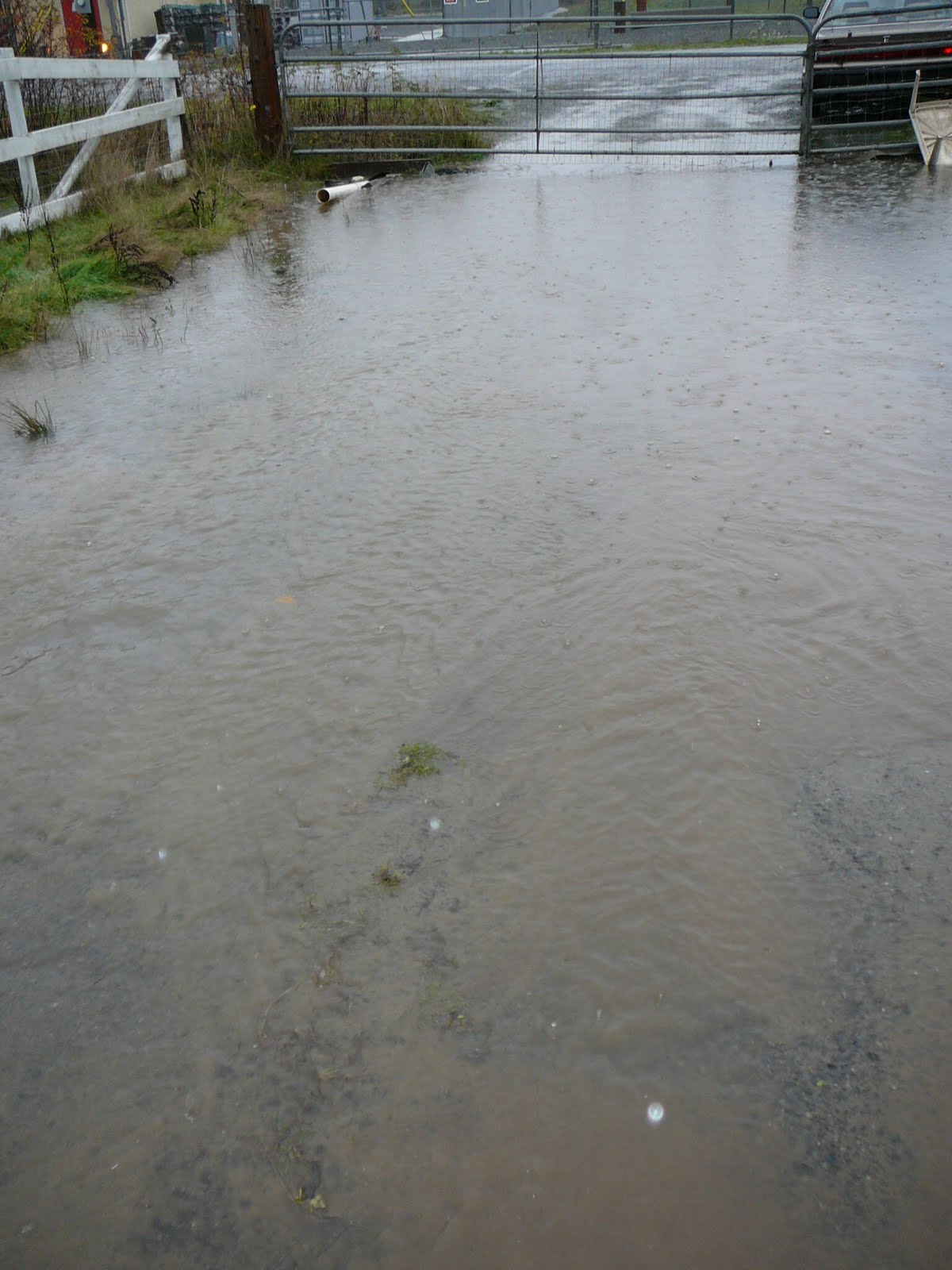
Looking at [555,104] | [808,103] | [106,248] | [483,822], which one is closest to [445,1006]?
[483,822]

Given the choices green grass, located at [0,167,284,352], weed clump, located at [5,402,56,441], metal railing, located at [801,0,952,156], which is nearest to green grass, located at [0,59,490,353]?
green grass, located at [0,167,284,352]

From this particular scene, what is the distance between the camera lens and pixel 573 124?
53.0 ft

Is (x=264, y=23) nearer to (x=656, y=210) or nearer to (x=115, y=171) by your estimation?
(x=115, y=171)

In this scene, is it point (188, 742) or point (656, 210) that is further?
point (656, 210)

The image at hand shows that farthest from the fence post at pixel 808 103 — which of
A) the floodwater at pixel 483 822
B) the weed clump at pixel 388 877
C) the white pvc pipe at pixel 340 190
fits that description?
the weed clump at pixel 388 877

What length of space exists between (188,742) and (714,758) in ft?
5.03

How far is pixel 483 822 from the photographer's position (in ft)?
9.52

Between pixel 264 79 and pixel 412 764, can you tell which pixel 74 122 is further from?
pixel 412 764

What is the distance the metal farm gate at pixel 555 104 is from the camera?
13.4m

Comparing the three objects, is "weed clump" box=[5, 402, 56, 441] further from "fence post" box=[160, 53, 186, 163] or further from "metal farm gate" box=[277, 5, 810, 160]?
"metal farm gate" box=[277, 5, 810, 160]

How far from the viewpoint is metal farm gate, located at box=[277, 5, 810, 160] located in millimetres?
13406

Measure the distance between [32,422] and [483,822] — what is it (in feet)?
12.0

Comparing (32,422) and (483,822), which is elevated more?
(32,422)

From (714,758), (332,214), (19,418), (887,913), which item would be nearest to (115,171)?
(332,214)
